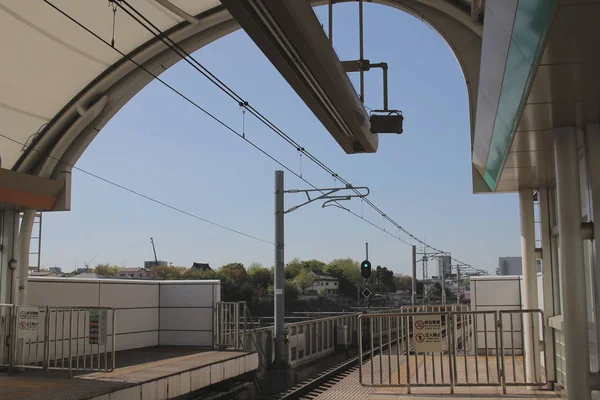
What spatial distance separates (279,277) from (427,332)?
884 centimetres

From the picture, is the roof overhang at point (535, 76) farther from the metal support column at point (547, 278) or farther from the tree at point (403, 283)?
the tree at point (403, 283)

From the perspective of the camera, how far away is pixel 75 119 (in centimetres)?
1345

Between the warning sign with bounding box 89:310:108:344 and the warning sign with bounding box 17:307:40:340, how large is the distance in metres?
1.13

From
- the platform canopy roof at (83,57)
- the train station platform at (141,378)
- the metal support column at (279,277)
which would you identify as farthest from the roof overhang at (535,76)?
the metal support column at (279,277)

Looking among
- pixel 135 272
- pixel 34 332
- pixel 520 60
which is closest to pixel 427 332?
pixel 520 60

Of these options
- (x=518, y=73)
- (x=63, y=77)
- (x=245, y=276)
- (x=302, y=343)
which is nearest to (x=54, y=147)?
(x=63, y=77)

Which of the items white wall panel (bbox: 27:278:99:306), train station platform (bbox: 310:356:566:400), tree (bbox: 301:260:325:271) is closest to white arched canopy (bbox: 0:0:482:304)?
white wall panel (bbox: 27:278:99:306)

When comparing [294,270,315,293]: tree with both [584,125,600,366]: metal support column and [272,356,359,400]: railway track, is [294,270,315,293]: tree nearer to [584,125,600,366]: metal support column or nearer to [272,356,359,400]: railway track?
[272,356,359,400]: railway track

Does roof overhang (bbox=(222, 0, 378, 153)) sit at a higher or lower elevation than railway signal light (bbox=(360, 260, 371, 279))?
higher

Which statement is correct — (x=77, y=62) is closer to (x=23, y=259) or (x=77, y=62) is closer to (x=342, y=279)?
(x=23, y=259)

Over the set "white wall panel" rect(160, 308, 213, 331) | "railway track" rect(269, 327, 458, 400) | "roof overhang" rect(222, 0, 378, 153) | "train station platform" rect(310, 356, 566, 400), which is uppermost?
"roof overhang" rect(222, 0, 378, 153)

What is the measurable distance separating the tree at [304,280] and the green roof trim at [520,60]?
79257 mm

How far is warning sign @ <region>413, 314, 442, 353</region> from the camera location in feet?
30.8

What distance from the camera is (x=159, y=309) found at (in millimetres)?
16734
